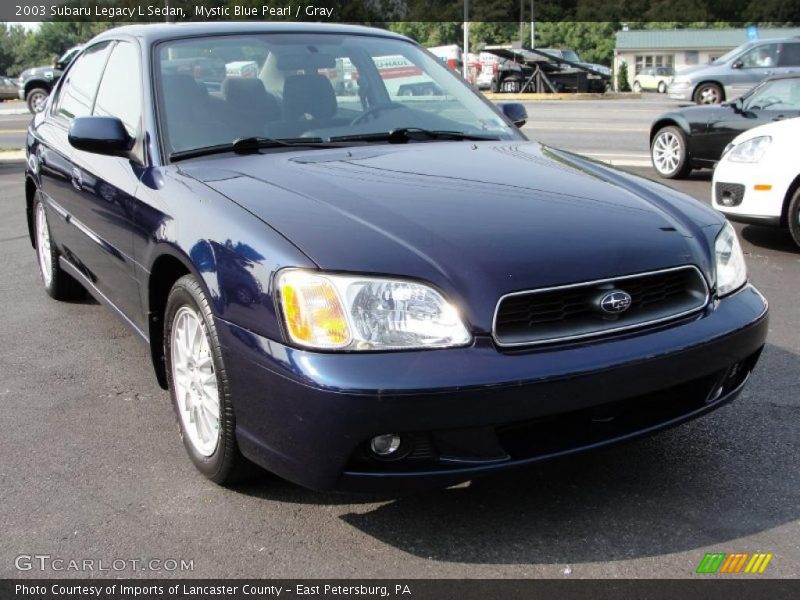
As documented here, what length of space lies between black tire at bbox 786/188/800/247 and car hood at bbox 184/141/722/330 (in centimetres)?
366

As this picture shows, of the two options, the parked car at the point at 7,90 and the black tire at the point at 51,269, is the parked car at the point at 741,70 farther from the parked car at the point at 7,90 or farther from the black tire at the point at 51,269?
the parked car at the point at 7,90

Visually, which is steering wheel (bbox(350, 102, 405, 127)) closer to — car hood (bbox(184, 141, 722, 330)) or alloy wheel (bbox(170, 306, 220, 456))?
car hood (bbox(184, 141, 722, 330))

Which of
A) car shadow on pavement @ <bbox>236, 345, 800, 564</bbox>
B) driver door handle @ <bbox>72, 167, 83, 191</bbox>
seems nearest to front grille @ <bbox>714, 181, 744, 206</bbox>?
car shadow on pavement @ <bbox>236, 345, 800, 564</bbox>

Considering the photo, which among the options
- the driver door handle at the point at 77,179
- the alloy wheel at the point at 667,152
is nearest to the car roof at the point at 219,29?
the driver door handle at the point at 77,179

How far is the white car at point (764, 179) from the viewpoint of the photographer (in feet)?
21.9

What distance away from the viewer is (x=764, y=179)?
6.75 m

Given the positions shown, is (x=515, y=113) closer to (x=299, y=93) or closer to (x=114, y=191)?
(x=299, y=93)

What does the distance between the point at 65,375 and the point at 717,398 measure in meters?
3.06

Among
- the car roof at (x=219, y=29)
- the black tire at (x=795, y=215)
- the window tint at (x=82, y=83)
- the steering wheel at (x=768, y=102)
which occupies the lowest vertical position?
the black tire at (x=795, y=215)

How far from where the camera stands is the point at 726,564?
8.58 feet

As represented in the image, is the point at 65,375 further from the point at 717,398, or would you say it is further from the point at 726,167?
the point at 726,167

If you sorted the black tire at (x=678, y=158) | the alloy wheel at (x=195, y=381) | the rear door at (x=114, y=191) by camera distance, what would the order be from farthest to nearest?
the black tire at (x=678, y=158) < the rear door at (x=114, y=191) < the alloy wheel at (x=195, y=381)

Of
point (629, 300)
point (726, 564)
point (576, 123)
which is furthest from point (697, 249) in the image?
point (576, 123)

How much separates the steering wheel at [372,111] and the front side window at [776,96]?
6780 millimetres
